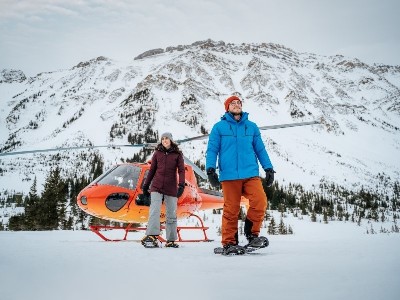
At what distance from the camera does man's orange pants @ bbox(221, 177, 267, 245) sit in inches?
164

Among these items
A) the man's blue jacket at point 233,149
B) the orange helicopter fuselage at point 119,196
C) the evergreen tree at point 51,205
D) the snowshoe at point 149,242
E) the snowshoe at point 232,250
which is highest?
the man's blue jacket at point 233,149

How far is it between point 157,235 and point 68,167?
7748 cm

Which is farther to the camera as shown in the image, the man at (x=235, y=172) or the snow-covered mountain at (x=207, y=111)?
the snow-covered mountain at (x=207, y=111)

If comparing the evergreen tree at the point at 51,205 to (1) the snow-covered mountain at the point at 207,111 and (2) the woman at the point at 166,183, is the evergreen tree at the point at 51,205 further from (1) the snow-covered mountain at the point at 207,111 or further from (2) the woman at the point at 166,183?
(1) the snow-covered mountain at the point at 207,111

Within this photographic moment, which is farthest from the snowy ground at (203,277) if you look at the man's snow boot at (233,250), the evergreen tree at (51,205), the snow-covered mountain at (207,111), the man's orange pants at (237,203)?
the snow-covered mountain at (207,111)

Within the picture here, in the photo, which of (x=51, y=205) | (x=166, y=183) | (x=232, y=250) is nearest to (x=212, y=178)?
(x=232, y=250)

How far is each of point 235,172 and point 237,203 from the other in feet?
1.31

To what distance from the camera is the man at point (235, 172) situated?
4.14 metres

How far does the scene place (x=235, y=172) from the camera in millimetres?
4148

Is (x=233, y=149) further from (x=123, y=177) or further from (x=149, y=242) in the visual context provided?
(x=123, y=177)

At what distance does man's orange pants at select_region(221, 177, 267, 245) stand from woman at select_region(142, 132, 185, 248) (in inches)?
53.6

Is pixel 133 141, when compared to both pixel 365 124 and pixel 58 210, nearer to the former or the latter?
pixel 58 210

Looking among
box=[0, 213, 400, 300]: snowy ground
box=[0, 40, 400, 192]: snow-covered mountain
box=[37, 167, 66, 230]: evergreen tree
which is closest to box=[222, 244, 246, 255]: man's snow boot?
box=[0, 213, 400, 300]: snowy ground

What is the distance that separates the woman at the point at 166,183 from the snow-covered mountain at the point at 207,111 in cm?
6557
